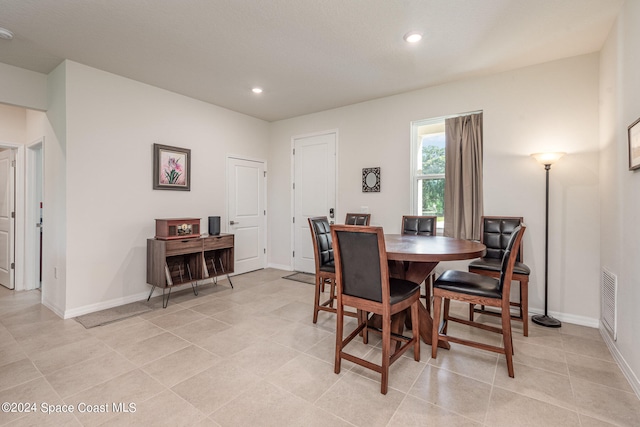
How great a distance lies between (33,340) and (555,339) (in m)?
4.61

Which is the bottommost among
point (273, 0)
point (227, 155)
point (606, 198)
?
point (606, 198)

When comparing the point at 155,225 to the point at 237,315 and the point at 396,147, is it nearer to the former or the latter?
the point at 237,315

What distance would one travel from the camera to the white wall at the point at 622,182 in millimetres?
2035

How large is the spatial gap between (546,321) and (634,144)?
1.83 meters

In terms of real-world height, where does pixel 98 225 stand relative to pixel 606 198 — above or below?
below

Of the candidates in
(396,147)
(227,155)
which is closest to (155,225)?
(227,155)

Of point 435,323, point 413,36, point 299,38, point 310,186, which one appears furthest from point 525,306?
point 310,186

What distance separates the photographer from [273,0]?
224 centimetres

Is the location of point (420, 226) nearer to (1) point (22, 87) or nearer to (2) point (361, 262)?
(2) point (361, 262)

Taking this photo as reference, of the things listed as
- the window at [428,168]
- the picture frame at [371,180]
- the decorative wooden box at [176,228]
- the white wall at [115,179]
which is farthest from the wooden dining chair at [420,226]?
the white wall at [115,179]

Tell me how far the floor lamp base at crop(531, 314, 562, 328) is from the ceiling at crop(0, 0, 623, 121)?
2665mm

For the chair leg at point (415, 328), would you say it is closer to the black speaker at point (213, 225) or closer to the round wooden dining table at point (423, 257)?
the round wooden dining table at point (423, 257)

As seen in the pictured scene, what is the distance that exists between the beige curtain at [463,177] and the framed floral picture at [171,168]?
3477mm

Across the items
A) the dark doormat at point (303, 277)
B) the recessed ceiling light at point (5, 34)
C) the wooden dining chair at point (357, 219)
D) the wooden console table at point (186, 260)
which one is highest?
the recessed ceiling light at point (5, 34)
